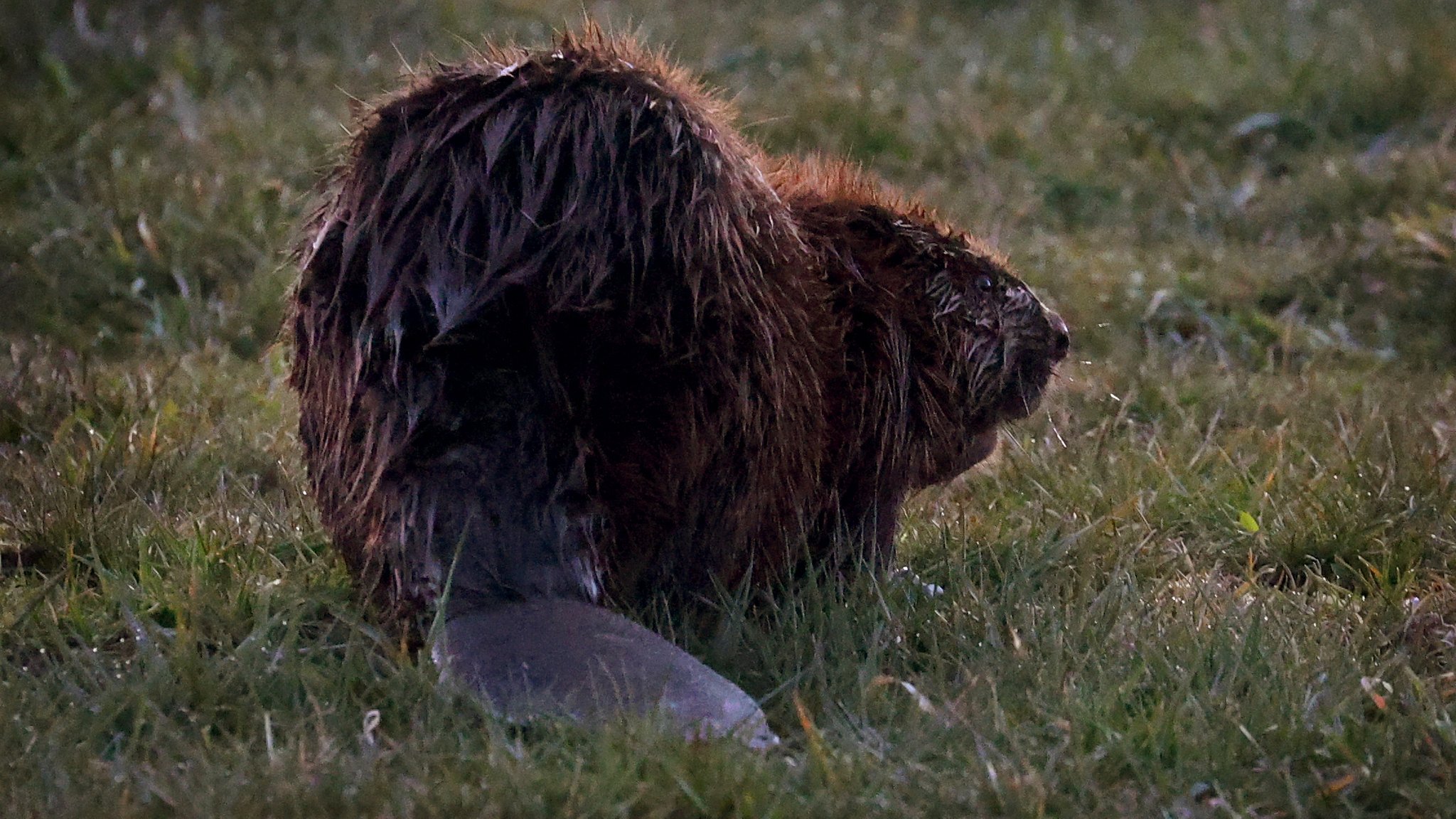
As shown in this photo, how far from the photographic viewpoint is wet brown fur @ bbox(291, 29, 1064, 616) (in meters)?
1.98

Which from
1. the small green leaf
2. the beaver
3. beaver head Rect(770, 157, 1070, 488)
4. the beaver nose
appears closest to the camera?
the beaver

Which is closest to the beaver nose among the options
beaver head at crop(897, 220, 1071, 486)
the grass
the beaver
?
beaver head at crop(897, 220, 1071, 486)

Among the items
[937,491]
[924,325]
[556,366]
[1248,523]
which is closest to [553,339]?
[556,366]

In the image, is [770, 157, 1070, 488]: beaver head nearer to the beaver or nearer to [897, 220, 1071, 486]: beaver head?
[897, 220, 1071, 486]: beaver head

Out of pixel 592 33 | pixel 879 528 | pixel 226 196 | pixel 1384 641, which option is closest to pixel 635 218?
pixel 592 33

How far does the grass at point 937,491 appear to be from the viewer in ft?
6.04

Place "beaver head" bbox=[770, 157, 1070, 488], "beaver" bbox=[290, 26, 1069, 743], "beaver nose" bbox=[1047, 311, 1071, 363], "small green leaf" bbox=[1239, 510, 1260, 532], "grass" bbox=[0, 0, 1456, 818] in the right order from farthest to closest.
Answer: "small green leaf" bbox=[1239, 510, 1260, 532], "beaver nose" bbox=[1047, 311, 1071, 363], "beaver head" bbox=[770, 157, 1070, 488], "beaver" bbox=[290, 26, 1069, 743], "grass" bbox=[0, 0, 1456, 818]

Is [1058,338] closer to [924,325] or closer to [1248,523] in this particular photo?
[924,325]

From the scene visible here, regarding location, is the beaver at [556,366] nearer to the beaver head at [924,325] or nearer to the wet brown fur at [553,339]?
the wet brown fur at [553,339]

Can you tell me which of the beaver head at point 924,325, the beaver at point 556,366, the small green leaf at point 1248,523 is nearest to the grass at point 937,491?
the small green leaf at point 1248,523

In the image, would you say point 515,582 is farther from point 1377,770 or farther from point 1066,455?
point 1066,455

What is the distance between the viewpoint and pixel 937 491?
10.2 feet

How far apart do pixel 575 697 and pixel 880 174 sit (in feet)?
11.4

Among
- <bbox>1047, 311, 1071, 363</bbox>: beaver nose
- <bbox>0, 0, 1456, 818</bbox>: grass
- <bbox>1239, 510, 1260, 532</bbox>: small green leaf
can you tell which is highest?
<bbox>1047, 311, 1071, 363</bbox>: beaver nose
